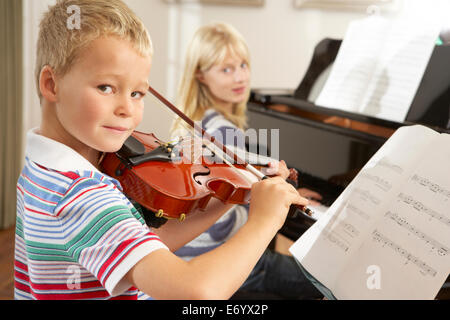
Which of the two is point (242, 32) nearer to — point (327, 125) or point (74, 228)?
point (327, 125)

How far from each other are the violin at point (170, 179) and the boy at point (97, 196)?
0.54 ft

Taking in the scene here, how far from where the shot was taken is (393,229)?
830 mm

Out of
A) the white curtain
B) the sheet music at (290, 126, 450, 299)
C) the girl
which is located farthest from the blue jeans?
the white curtain

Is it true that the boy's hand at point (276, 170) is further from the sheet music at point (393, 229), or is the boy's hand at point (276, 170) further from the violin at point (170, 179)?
the sheet music at point (393, 229)

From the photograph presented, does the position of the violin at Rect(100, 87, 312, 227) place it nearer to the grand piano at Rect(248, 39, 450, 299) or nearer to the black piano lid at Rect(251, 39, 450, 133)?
the grand piano at Rect(248, 39, 450, 299)

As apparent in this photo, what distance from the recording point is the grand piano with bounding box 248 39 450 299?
1.48 meters

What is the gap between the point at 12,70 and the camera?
3090mm

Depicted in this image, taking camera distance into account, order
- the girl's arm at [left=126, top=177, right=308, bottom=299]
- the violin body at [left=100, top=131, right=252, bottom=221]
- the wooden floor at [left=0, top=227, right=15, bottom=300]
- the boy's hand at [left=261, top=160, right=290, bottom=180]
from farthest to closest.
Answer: the wooden floor at [left=0, top=227, right=15, bottom=300]
the boy's hand at [left=261, top=160, right=290, bottom=180]
the violin body at [left=100, top=131, right=252, bottom=221]
the girl's arm at [left=126, top=177, right=308, bottom=299]

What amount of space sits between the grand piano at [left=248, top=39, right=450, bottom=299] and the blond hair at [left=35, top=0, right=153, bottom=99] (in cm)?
81

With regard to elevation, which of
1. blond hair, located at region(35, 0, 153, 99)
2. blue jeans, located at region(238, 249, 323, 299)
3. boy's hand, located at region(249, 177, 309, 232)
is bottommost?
blue jeans, located at region(238, 249, 323, 299)

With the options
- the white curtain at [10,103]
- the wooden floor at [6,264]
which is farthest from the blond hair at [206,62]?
the white curtain at [10,103]

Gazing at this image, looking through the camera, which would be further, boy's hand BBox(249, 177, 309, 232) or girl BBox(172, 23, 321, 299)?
girl BBox(172, 23, 321, 299)

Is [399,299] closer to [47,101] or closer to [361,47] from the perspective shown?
[47,101]

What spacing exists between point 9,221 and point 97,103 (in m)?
3.00
